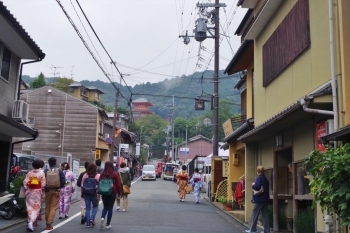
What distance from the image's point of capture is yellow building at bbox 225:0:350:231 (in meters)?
9.02

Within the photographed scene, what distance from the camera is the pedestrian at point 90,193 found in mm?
13008

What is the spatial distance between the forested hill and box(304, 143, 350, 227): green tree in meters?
20.3

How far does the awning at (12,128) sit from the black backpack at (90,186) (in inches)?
122

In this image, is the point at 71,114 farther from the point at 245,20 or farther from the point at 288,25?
the point at 288,25

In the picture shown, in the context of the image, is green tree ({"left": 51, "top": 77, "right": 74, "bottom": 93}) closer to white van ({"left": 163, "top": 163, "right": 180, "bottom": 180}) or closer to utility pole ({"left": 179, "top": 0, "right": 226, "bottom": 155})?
white van ({"left": 163, "top": 163, "right": 180, "bottom": 180})

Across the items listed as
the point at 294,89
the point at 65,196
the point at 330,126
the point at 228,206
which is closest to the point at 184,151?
the point at 228,206

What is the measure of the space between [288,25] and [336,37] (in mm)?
3277

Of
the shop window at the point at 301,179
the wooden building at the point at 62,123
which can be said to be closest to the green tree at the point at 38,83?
the wooden building at the point at 62,123

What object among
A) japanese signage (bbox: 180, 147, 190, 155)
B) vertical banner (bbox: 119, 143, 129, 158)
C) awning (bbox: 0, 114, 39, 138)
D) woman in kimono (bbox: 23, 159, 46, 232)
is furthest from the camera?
japanese signage (bbox: 180, 147, 190, 155)

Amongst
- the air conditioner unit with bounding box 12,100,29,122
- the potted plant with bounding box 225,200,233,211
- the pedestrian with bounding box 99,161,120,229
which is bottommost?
the potted plant with bounding box 225,200,233,211

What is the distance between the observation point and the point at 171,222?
14742 millimetres

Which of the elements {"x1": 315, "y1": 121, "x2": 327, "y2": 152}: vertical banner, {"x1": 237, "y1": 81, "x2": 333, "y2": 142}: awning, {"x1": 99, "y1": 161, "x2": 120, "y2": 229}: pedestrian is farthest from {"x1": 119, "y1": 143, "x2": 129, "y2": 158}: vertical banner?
{"x1": 315, "y1": 121, "x2": 327, "y2": 152}: vertical banner

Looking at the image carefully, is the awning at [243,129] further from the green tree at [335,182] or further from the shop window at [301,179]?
the green tree at [335,182]

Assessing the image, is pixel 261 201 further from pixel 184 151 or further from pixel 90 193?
pixel 184 151
